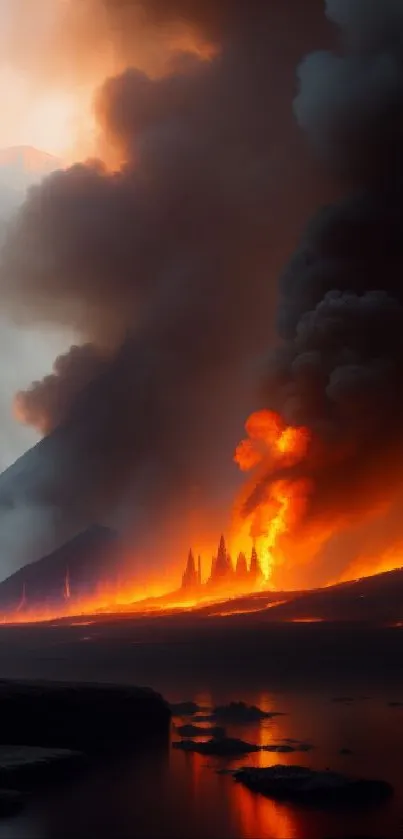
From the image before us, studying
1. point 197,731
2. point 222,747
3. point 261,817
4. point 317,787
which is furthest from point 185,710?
point 261,817

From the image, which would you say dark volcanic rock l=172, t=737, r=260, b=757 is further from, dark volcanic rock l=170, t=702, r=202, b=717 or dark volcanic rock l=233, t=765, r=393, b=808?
dark volcanic rock l=170, t=702, r=202, b=717

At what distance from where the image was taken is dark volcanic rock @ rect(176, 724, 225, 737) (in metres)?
49.1

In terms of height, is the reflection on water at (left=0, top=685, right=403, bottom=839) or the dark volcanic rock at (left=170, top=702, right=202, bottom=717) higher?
the dark volcanic rock at (left=170, top=702, right=202, bottom=717)

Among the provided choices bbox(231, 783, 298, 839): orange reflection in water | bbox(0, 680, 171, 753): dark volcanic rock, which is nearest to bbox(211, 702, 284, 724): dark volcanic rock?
bbox(0, 680, 171, 753): dark volcanic rock

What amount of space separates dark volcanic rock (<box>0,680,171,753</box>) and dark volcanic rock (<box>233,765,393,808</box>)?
1323cm

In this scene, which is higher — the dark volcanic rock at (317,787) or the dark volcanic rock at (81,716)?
the dark volcanic rock at (81,716)

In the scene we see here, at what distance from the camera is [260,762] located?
3872cm

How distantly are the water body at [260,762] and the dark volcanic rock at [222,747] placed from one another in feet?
2.96

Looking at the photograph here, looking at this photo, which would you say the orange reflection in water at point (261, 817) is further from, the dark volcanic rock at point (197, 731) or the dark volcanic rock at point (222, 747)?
the dark volcanic rock at point (197, 731)

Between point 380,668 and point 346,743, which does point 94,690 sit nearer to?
point 346,743

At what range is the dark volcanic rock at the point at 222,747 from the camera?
41.9 meters

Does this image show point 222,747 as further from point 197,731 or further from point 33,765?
point 33,765

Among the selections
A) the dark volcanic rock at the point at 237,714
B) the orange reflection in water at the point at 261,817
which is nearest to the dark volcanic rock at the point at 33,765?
the orange reflection in water at the point at 261,817

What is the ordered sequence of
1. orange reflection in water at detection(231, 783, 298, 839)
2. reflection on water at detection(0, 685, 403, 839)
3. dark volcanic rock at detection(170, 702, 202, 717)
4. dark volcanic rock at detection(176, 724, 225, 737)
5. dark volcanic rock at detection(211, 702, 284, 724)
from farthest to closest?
dark volcanic rock at detection(170, 702, 202, 717), dark volcanic rock at detection(211, 702, 284, 724), dark volcanic rock at detection(176, 724, 225, 737), reflection on water at detection(0, 685, 403, 839), orange reflection in water at detection(231, 783, 298, 839)
